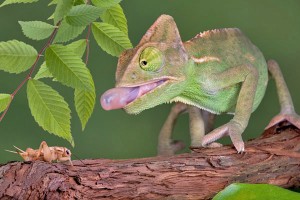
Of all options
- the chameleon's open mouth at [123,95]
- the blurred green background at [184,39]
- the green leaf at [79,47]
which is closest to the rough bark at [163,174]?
the chameleon's open mouth at [123,95]

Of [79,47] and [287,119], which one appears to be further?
→ [287,119]

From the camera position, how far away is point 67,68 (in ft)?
3.98

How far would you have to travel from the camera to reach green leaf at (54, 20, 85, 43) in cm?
130

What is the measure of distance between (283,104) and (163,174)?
0.57m

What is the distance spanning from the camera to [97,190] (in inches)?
49.4

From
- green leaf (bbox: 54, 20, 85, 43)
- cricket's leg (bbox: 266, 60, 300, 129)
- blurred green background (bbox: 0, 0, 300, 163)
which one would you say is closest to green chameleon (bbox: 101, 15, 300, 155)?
cricket's leg (bbox: 266, 60, 300, 129)

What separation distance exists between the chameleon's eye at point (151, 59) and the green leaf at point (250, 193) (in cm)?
33

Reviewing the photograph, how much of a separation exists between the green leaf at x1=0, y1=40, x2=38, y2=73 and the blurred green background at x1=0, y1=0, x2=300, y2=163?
2.68ft

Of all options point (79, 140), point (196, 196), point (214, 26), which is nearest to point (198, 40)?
point (196, 196)

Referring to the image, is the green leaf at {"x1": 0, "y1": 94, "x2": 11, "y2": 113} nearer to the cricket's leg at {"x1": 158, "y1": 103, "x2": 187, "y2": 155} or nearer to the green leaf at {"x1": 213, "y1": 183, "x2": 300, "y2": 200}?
the green leaf at {"x1": 213, "y1": 183, "x2": 300, "y2": 200}

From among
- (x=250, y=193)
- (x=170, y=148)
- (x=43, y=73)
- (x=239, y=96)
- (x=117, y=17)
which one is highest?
(x=117, y=17)

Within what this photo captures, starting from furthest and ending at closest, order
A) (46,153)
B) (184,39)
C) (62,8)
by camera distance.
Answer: (184,39), (46,153), (62,8)

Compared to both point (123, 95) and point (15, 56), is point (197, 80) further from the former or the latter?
point (15, 56)

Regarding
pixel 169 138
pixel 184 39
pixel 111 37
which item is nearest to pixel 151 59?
pixel 111 37
